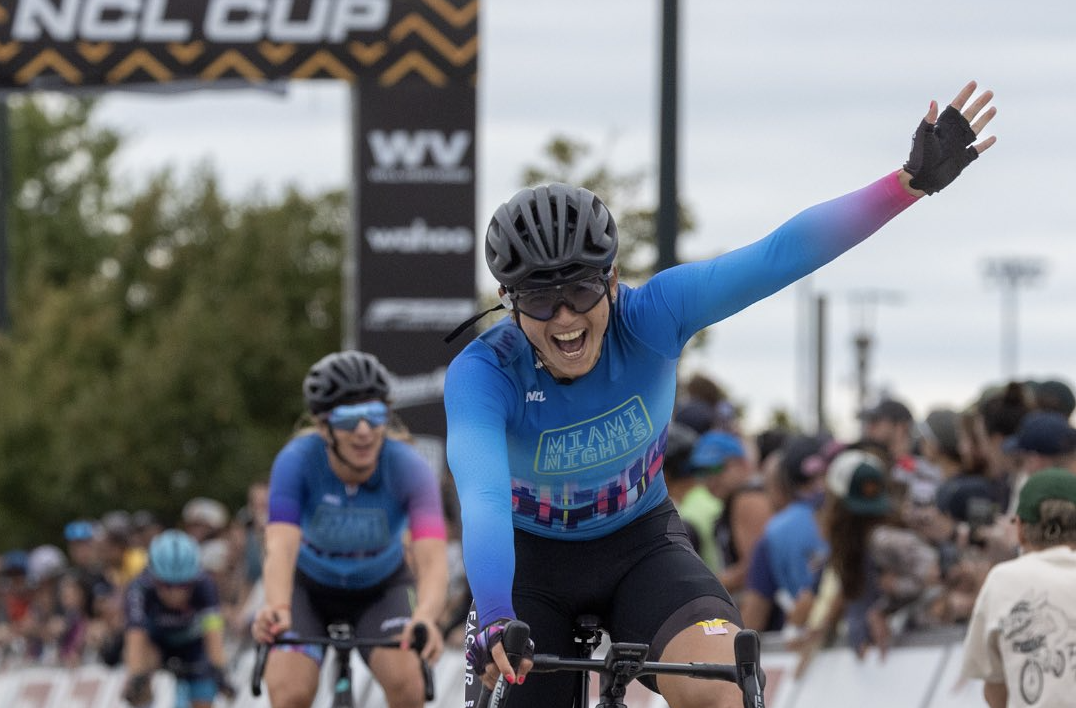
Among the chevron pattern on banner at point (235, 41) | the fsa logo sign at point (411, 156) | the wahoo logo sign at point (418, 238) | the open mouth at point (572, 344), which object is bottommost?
the open mouth at point (572, 344)

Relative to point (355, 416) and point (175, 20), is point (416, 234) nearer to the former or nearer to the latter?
point (175, 20)

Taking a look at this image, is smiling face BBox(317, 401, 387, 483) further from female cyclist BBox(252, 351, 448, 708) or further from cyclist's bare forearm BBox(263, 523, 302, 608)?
cyclist's bare forearm BBox(263, 523, 302, 608)

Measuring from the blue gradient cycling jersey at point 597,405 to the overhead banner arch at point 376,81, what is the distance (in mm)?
8116

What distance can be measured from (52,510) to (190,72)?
36.6m

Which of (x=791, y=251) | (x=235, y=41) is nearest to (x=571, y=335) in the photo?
(x=791, y=251)

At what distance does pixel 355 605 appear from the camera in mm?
8797

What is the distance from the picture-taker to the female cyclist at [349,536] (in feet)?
26.5

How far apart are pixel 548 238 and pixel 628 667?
3.80ft

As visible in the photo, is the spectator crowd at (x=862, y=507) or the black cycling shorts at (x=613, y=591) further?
the spectator crowd at (x=862, y=507)

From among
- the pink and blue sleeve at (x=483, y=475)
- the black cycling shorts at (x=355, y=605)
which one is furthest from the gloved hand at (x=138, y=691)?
the pink and blue sleeve at (x=483, y=475)

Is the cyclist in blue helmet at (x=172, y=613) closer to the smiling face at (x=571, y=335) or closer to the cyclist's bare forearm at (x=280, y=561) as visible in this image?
the cyclist's bare forearm at (x=280, y=561)

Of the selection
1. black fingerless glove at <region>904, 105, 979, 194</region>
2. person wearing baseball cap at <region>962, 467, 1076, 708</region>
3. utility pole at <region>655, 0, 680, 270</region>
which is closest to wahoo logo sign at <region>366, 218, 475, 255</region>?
utility pole at <region>655, 0, 680, 270</region>

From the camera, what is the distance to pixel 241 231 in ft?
166

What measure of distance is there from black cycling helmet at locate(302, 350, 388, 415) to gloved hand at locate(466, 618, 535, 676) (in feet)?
11.5
